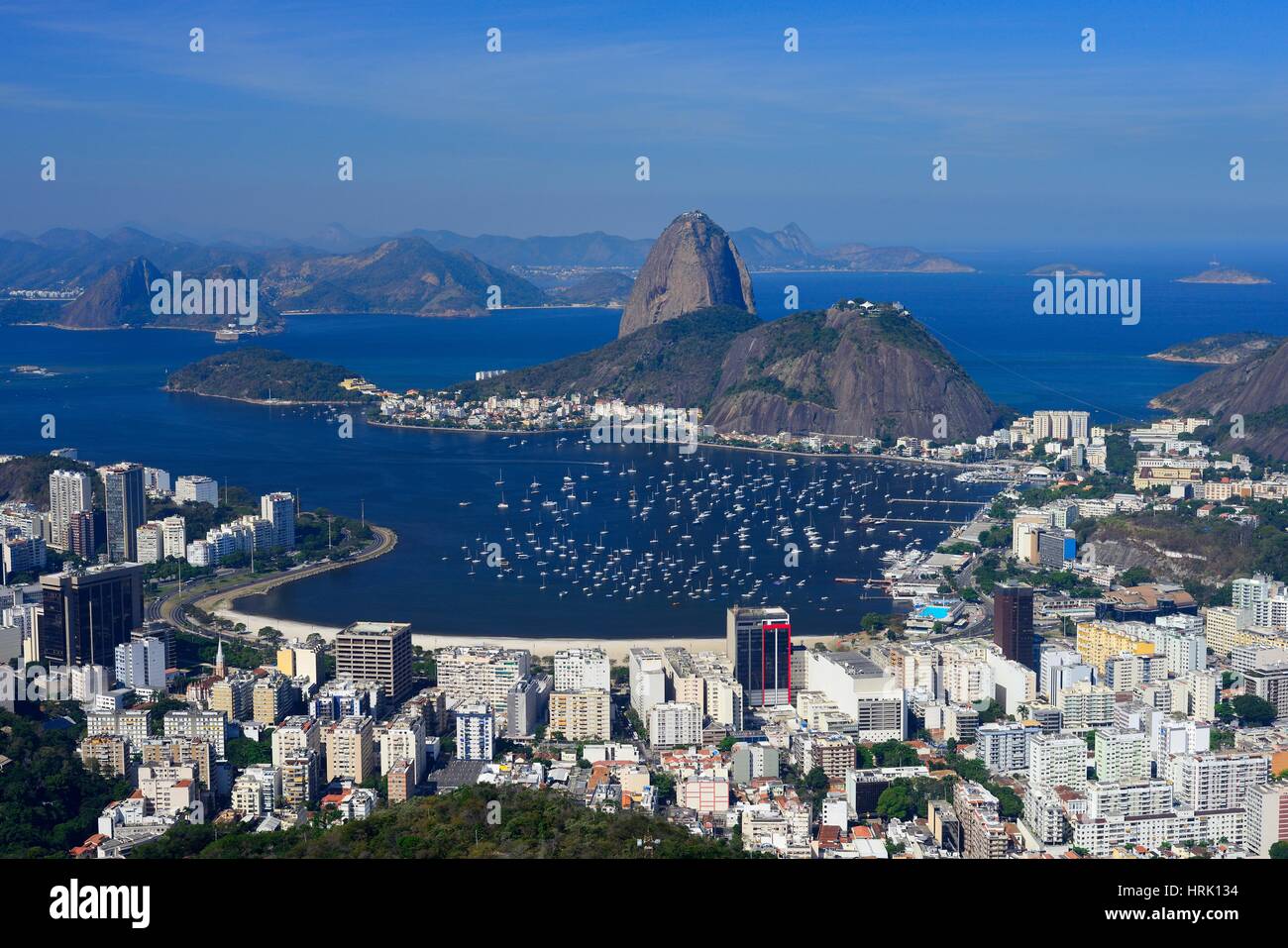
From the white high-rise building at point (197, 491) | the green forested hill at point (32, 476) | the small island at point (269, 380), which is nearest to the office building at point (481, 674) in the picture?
the white high-rise building at point (197, 491)

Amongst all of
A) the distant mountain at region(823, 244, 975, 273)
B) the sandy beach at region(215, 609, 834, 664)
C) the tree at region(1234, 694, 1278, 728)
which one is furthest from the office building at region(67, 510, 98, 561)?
the distant mountain at region(823, 244, 975, 273)

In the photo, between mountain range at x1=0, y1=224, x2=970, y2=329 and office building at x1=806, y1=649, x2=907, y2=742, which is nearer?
office building at x1=806, y1=649, x2=907, y2=742

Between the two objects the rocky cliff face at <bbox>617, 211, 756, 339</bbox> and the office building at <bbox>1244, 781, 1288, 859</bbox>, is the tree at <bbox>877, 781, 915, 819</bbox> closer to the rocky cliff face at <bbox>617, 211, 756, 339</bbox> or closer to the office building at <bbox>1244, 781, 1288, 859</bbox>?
the office building at <bbox>1244, 781, 1288, 859</bbox>

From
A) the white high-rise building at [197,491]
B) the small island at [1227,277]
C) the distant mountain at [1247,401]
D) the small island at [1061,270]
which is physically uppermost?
the small island at [1061,270]

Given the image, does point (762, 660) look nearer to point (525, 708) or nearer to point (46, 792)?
point (525, 708)

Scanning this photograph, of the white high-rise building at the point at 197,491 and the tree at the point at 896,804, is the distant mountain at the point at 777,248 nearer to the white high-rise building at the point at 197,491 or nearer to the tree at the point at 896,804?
the white high-rise building at the point at 197,491
